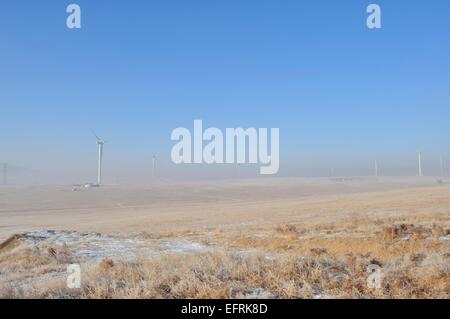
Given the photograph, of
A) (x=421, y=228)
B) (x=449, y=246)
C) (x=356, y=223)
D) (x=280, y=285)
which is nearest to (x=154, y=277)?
(x=280, y=285)

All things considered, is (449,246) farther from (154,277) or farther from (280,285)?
(154,277)

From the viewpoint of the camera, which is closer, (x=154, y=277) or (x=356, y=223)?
(x=154, y=277)

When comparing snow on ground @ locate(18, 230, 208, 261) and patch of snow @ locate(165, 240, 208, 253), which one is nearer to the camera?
snow on ground @ locate(18, 230, 208, 261)

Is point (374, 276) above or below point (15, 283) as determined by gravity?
above

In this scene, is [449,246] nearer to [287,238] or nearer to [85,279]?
[287,238]

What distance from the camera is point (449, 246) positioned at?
14.6m

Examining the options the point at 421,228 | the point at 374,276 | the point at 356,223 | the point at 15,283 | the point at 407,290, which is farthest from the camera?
the point at 356,223

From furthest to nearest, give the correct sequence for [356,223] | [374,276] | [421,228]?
[356,223]
[421,228]
[374,276]

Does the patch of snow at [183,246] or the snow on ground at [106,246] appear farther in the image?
the patch of snow at [183,246]

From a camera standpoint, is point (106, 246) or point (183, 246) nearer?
A: point (183, 246)
